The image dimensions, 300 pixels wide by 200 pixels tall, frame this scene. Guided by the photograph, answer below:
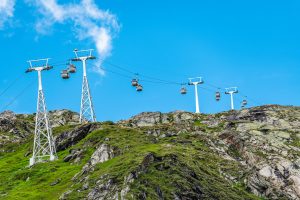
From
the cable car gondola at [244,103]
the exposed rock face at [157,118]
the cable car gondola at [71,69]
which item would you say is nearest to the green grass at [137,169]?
the cable car gondola at [71,69]

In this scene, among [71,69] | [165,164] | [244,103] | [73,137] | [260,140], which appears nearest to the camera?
[165,164]

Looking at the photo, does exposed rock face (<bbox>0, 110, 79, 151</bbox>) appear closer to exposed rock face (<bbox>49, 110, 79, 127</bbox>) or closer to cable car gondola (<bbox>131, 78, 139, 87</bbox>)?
exposed rock face (<bbox>49, 110, 79, 127</bbox>)

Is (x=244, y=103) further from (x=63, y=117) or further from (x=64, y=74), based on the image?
(x=64, y=74)

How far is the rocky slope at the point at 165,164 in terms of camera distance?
81500 mm

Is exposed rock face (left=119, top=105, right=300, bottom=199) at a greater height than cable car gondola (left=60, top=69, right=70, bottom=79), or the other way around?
cable car gondola (left=60, top=69, right=70, bottom=79)

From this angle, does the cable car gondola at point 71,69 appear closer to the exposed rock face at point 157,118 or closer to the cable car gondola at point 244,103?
the exposed rock face at point 157,118

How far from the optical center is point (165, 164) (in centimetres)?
8706

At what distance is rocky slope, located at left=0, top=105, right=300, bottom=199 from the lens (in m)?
81.5

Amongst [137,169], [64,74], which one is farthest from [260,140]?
[64,74]

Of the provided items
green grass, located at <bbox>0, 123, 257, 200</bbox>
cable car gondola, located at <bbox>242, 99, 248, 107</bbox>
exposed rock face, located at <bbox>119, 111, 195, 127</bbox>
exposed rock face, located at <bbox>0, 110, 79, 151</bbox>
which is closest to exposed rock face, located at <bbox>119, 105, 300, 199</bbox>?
exposed rock face, located at <bbox>119, 111, 195, 127</bbox>

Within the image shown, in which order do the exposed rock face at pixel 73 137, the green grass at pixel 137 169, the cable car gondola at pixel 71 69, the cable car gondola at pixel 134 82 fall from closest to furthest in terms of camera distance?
the green grass at pixel 137 169 → the cable car gondola at pixel 71 69 → the cable car gondola at pixel 134 82 → the exposed rock face at pixel 73 137

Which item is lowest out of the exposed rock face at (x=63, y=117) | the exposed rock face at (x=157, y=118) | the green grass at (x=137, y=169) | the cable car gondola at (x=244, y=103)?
the green grass at (x=137, y=169)

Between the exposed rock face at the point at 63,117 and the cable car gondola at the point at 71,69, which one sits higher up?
the cable car gondola at the point at 71,69

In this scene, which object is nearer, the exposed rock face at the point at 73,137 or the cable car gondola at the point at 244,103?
the exposed rock face at the point at 73,137
